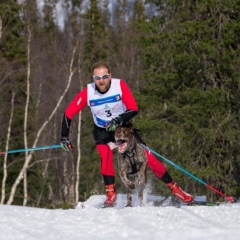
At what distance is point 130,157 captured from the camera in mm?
7051

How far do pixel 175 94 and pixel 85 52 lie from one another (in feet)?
57.5

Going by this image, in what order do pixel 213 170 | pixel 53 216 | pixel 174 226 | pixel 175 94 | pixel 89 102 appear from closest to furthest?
pixel 174 226 < pixel 53 216 < pixel 89 102 < pixel 213 170 < pixel 175 94

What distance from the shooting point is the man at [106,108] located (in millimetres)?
7051

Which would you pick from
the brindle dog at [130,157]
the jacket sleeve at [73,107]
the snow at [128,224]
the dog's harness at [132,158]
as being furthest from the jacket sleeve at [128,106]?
the snow at [128,224]

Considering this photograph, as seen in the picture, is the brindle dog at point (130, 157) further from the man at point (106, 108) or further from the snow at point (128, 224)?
the snow at point (128, 224)

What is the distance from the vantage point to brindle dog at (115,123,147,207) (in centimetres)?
698

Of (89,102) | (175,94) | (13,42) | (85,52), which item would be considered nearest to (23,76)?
(13,42)

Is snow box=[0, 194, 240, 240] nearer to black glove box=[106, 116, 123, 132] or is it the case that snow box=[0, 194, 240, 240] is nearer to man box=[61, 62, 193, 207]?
black glove box=[106, 116, 123, 132]

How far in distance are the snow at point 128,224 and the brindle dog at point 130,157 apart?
1066mm

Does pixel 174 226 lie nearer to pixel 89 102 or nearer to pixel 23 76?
pixel 89 102

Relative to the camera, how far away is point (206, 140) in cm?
1407

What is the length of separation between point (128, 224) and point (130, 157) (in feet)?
6.69

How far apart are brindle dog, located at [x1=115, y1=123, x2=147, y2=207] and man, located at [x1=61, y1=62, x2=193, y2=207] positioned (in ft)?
0.43

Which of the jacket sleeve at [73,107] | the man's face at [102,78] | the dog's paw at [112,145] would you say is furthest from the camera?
the jacket sleeve at [73,107]
